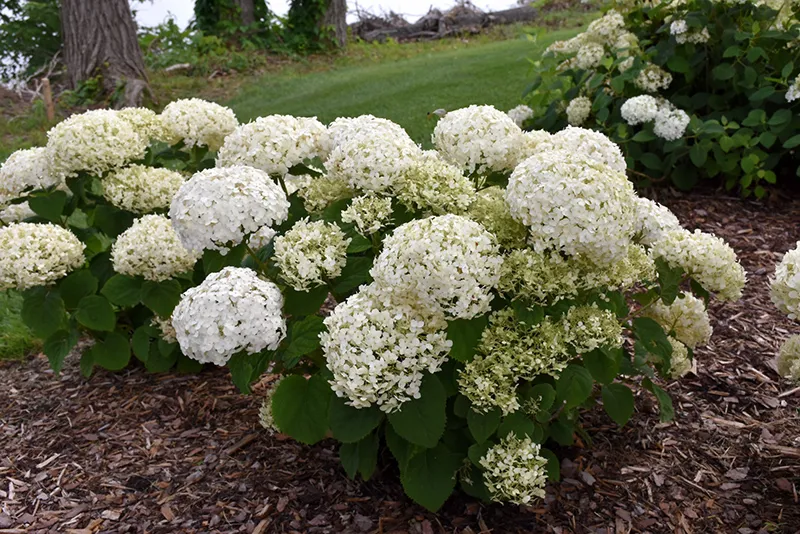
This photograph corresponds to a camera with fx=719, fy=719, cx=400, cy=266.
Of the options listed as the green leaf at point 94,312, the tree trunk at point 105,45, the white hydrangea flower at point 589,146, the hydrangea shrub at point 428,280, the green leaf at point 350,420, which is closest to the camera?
the hydrangea shrub at point 428,280

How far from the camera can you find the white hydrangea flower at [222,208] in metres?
2.32

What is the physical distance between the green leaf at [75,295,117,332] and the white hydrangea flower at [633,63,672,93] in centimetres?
423

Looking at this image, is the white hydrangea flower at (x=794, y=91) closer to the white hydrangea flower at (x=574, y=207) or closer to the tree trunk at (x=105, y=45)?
the white hydrangea flower at (x=574, y=207)

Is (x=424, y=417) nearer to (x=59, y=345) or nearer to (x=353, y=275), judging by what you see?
(x=353, y=275)

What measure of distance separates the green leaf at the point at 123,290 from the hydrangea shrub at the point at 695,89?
3.79m

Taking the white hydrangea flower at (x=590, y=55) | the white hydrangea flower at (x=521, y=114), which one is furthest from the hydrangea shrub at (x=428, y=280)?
the white hydrangea flower at (x=521, y=114)

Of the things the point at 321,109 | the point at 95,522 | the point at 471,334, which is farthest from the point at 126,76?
the point at 471,334

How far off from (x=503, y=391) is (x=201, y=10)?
1501 cm

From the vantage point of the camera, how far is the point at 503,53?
40.6ft

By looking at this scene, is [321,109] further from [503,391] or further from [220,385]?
[503,391]

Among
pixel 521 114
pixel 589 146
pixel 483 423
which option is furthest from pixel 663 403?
pixel 521 114

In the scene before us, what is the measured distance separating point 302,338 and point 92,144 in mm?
1574

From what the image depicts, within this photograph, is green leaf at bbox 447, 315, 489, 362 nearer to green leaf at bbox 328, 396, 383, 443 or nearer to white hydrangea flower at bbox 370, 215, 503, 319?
white hydrangea flower at bbox 370, 215, 503, 319

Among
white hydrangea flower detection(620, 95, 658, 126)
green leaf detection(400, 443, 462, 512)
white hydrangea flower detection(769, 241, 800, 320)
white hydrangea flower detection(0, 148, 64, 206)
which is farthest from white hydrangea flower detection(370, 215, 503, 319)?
white hydrangea flower detection(620, 95, 658, 126)
